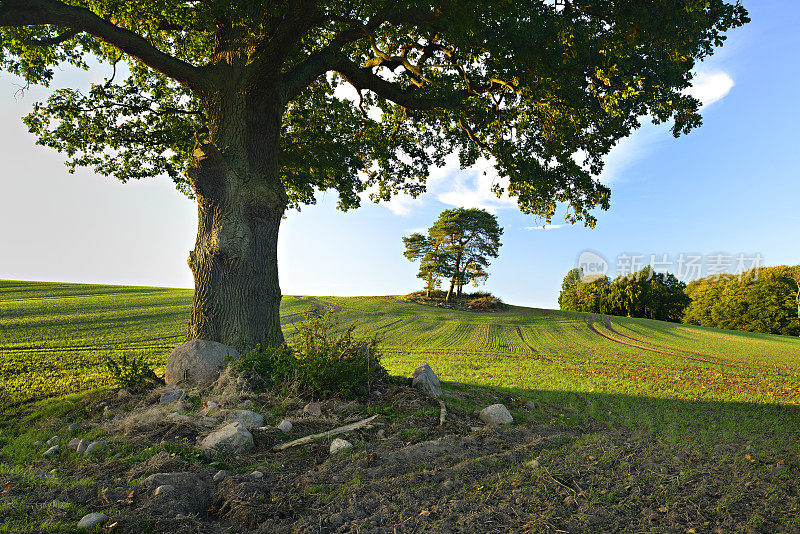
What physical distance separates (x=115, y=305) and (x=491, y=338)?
21.3 meters

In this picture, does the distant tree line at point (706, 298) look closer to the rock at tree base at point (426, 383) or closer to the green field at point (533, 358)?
the green field at point (533, 358)

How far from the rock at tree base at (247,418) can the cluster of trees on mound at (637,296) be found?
5312cm

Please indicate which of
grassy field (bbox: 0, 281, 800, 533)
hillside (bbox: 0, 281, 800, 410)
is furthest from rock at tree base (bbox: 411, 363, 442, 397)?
hillside (bbox: 0, 281, 800, 410)

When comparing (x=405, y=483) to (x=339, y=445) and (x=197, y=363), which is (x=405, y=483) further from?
(x=197, y=363)

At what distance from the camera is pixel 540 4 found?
7.27 m

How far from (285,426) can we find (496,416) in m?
2.80

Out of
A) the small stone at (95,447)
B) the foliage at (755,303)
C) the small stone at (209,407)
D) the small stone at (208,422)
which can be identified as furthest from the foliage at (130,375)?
the foliage at (755,303)

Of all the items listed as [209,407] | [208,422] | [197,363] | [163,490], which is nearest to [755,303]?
[197,363]

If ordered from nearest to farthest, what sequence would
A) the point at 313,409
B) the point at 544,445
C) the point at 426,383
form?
1. the point at 544,445
2. the point at 313,409
3. the point at 426,383

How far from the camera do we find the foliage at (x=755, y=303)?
1517 inches

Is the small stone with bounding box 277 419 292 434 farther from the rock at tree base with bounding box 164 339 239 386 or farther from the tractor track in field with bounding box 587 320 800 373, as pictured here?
the tractor track in field with bounding box 587 320 800 373

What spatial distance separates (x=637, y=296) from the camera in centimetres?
4869

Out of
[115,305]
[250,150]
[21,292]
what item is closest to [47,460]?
[250,150]

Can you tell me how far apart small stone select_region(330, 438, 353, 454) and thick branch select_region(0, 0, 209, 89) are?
7.65m
